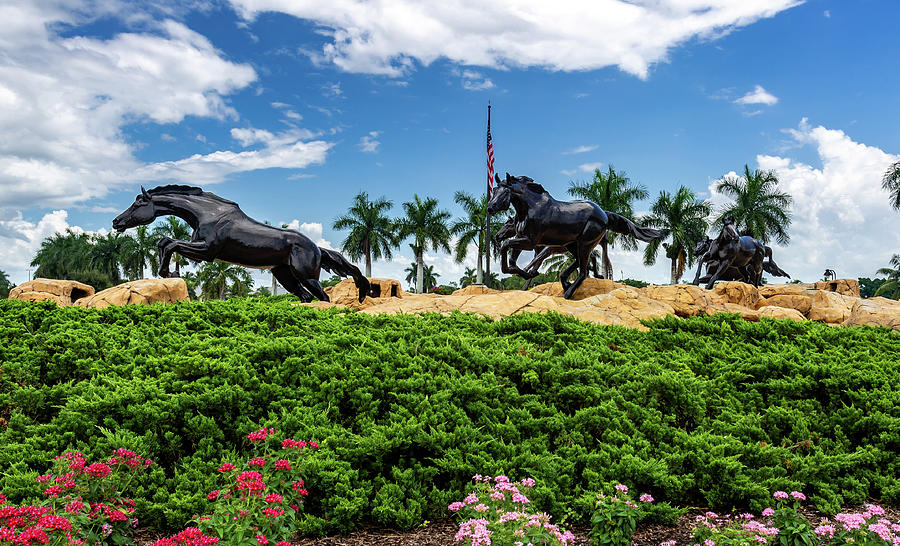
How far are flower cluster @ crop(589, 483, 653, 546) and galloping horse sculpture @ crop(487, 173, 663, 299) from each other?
28.0ft

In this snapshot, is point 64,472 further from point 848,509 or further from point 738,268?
point 738,268

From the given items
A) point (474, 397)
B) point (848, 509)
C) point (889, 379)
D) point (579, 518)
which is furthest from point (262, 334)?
point (889, 379)

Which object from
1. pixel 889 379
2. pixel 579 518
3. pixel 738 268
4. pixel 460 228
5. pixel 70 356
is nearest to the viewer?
pixel 579 518

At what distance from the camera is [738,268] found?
18.7 meters

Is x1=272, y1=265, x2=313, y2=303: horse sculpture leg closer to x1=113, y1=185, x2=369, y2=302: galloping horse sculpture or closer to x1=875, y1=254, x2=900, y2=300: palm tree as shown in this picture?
x1=113, y1=185, x2=369, y2=302: galloping horse sculpture

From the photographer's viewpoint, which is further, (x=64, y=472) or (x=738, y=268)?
(x=738, y=268)

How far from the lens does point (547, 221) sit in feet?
39.8

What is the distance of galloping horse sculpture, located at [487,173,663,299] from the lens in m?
12.0

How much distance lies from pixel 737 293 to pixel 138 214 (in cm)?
1241

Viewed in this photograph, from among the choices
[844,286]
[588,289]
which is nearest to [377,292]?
[588,289]

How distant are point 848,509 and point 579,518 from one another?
2.14m

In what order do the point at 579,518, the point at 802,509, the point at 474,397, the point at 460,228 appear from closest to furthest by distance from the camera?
the point at 579,518, the point at 802,509, the point at 474,397, the point at 460,228

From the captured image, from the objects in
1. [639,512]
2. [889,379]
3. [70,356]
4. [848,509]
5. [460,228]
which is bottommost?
[848,509]

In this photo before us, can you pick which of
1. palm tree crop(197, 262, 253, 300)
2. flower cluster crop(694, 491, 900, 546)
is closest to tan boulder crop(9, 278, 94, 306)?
flower cluster crop(694, 491, 900, 546)
